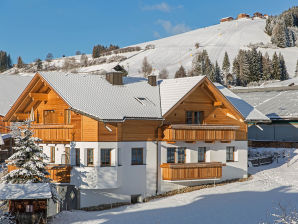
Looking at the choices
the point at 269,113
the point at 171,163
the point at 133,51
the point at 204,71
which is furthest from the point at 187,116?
the point at 133,51

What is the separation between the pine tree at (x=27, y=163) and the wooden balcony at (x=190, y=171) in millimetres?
8570

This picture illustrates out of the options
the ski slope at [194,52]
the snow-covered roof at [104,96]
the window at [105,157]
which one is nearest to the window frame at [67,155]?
the window at [105,157]

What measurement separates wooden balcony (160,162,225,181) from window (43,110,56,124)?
29.7ft

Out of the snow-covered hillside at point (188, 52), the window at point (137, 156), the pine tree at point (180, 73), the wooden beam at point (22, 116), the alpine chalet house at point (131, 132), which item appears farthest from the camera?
the snow-covered hillside at point (188, 52)

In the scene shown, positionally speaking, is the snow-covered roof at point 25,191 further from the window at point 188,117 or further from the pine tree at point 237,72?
the pine tree at point 237,72

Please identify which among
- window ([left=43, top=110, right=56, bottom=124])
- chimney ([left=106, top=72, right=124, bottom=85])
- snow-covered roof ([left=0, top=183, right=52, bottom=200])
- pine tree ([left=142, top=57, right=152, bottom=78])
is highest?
pine tree ([left=142, top=57, right=152, bottom=78])

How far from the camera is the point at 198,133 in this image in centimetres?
3191

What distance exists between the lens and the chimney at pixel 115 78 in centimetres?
3359

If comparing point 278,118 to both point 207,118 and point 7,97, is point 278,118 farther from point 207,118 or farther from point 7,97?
point 7,97

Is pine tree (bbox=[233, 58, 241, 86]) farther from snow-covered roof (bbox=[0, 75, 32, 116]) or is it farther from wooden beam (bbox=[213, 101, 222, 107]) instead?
wooden beam (bbox=[213, 101, 222, 107])

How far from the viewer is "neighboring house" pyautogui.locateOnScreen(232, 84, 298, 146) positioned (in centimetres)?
4712

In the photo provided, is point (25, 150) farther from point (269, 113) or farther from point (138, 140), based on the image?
point (269, 113)

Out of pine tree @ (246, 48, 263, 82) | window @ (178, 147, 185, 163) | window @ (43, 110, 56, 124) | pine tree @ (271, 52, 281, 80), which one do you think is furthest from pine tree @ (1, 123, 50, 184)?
pine tree @ (271, 52, 281, 80)

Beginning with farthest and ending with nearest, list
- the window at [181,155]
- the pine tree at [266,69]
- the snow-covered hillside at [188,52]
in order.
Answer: the snow-covered hillside at [188,52] < the pine tree at [266,69] < the window at [181,155]
